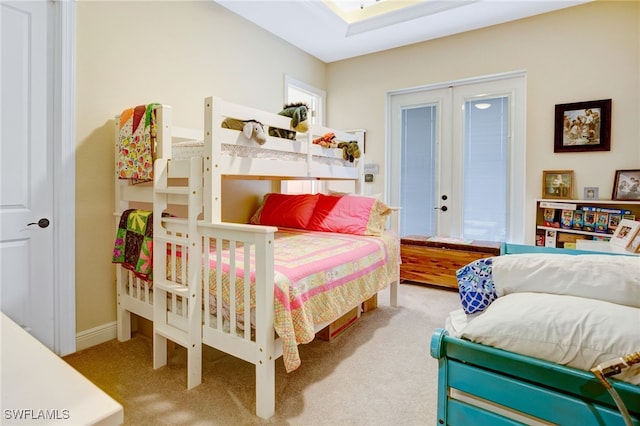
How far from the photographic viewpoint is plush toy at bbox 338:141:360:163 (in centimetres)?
328

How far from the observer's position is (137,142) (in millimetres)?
2123

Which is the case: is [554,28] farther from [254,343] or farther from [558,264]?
[254,343]

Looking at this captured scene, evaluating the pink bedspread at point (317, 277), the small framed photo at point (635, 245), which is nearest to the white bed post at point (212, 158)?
→ the pink bedspread at point (317, 277)

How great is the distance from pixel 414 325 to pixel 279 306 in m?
1.49

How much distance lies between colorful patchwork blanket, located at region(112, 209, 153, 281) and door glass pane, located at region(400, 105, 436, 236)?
309 cm

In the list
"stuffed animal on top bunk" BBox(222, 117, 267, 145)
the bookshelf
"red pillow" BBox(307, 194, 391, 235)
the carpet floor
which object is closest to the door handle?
the carpet floor

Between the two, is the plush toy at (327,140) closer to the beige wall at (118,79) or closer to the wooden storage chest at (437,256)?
the beige wall at (118,79)

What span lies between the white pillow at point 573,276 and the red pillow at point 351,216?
1.87 m

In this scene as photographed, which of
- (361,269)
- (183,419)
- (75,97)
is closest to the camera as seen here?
(183,419)

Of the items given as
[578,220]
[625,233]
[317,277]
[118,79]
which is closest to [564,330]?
[317,277]

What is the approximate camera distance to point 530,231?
3.51 m

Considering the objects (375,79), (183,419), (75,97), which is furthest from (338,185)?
(183,419)

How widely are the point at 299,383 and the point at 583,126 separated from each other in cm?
334

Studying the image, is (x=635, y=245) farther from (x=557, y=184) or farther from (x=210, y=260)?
(x=210, y=260)
